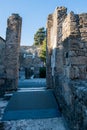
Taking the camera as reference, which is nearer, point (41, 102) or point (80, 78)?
point (80, 78)

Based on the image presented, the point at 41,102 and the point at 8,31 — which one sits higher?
the point at 8,31

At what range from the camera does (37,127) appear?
5457 mm

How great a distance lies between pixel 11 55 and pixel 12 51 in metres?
0.20

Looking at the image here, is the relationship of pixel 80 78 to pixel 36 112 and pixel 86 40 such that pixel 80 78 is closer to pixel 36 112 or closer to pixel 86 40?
pixel 86 40

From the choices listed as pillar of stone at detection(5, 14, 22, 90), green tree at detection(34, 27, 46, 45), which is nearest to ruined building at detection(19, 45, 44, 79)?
green tree at detection(34, 27, 46, 45)

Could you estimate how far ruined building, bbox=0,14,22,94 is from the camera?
9320 millimetres

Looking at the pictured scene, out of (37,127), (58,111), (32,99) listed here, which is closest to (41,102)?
(32,99)

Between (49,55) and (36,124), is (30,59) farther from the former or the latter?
(36,124)

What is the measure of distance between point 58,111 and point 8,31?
5031 mm

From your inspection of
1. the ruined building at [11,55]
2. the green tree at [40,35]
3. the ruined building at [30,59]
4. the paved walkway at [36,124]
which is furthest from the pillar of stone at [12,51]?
the green tree at [40,35]

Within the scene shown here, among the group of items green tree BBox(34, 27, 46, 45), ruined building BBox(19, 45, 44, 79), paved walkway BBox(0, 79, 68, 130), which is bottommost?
paved walkway BBox(0, 79, 68, 130)

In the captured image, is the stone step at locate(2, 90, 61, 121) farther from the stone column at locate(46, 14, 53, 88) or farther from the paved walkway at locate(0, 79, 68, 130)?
the stone column at locate(46, 14, 53, 88)

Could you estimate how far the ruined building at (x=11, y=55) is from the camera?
9.32 metres

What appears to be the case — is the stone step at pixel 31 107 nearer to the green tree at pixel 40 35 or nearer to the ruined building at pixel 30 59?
the ruined building at pixel 30 59
